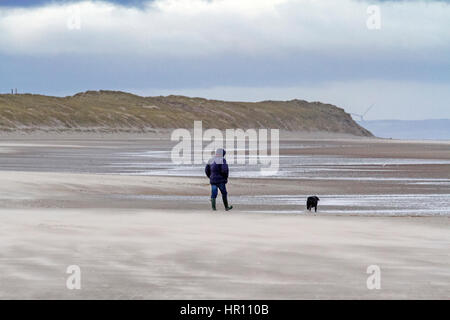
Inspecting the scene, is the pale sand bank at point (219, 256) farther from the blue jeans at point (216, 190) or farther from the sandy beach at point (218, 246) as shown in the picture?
the blue jeans at point (216, 190)

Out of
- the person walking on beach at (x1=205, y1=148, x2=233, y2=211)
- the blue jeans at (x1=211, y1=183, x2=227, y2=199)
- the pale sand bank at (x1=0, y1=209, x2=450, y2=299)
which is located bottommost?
the pale sand bank at (x1=0, y1=209, x2=450, y2=299)

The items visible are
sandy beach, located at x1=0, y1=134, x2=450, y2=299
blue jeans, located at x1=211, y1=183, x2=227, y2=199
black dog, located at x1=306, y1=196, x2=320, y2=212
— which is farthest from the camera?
black dog, located at x1=306, y1=196, x2=320, y2=212

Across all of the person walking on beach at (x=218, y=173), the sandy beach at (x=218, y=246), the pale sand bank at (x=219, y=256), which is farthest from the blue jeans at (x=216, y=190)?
the pale sand bank at (x=219, y=256)

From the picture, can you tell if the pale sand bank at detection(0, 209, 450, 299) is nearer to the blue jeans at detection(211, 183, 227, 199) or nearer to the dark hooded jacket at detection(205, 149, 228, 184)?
the blue jeans at detection(211, 183, 227, 199)

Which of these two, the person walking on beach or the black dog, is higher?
the person walking on beach

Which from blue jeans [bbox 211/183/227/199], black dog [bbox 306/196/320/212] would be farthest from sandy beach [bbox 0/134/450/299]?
blue jeans [bbox 211/183/227/199]

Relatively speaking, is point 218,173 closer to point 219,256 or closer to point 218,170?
point 218,170

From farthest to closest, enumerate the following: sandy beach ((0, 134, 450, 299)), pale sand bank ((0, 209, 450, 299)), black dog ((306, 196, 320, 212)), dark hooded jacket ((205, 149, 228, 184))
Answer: black dog ((306, 196, 320, 212))
dark hooded jacket ((205, 149, 228, 184))
sandy beach ((0, 134, 450, 299))
pale sand bank ((0, 209, 450, 299))

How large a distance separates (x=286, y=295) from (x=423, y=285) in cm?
163

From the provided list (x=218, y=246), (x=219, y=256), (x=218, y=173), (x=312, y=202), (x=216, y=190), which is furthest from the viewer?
(x=312, y=202)

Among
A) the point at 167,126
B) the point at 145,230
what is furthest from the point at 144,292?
the point at 167,126

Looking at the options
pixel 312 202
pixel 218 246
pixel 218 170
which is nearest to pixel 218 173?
pixel 218 170

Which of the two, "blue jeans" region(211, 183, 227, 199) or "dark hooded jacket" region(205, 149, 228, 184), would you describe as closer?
"blue jeans" region(211, 183, 227, 199)

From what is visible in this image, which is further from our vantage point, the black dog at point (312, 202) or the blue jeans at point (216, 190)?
the black dog at point (312, 202)
